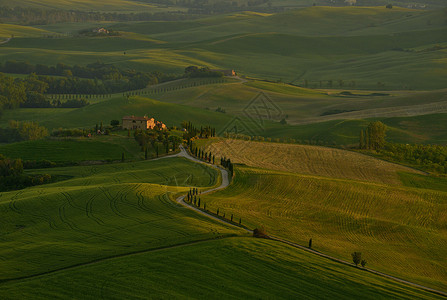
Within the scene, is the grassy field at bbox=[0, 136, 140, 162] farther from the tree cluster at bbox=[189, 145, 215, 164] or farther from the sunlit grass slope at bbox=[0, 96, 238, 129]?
the sunlit grass slope at bbox=[0, 96, 238, 129]

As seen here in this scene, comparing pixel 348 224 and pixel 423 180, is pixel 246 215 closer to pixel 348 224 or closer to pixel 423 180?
pixel 348 224

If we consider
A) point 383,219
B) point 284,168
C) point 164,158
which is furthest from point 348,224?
point 164,158

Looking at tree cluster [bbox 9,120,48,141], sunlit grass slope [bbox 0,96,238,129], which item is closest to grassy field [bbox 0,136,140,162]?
tree cluster [bbox 9,120,48,141]

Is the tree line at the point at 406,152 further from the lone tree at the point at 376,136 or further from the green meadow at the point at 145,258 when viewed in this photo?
the green meadow at the point at 145,258

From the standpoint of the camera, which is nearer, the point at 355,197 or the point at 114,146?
the point at 355,197

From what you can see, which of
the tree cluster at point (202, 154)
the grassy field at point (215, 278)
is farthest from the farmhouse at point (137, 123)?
the grassy field at point (215, 278)
